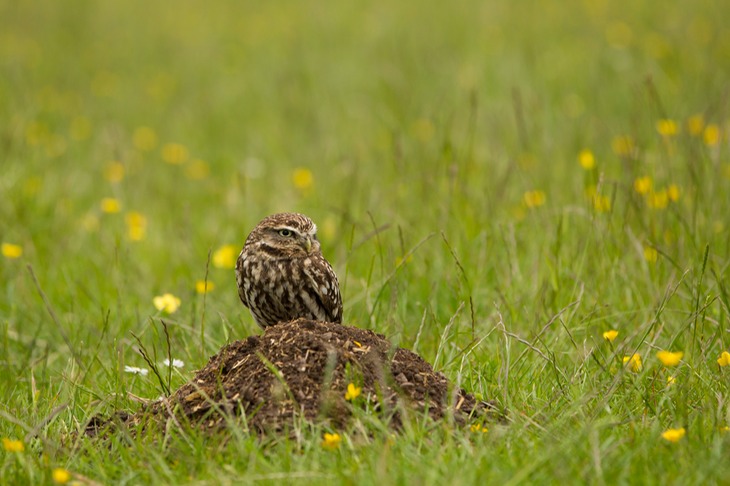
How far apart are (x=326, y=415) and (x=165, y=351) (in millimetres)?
1826

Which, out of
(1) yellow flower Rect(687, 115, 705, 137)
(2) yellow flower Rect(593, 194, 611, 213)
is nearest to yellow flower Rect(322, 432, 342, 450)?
(2) yellow flower Rect(593, 194, 611, 213)

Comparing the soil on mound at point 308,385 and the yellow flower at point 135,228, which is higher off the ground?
the soil on mound at point 308,385

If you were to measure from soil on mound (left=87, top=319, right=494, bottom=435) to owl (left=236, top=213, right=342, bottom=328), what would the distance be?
0.55m

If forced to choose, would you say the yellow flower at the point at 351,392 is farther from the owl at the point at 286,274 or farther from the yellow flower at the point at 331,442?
the owl at the point at 286,274

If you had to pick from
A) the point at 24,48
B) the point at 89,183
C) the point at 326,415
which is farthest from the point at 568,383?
the point at 24,48

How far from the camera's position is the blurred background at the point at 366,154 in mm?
5621

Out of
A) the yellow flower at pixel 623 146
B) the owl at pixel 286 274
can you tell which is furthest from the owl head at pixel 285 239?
the yellow flower at pixel 623 146

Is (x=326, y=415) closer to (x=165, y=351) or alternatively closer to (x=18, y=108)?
(x=165, y=351)

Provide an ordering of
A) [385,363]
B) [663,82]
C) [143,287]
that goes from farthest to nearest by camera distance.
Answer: [663,82], [143,287], [385,363]

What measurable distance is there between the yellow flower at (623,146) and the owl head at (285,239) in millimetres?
2292

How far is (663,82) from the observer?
9727 millimetres

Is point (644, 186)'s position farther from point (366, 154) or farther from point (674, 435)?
point (366, 154)

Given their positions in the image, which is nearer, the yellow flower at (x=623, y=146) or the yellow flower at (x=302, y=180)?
the yellow flower at (x=623, y=146)

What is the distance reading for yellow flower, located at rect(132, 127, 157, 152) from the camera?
32.6 feet
